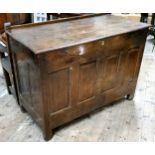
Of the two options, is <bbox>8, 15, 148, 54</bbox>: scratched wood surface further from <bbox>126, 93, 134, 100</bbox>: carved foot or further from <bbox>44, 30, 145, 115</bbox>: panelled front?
<bbox>126, 93, 134, 100</bbox>: carved foot

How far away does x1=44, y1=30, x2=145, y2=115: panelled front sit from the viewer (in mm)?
1536

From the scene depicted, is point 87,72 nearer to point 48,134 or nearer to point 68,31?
point 68,31

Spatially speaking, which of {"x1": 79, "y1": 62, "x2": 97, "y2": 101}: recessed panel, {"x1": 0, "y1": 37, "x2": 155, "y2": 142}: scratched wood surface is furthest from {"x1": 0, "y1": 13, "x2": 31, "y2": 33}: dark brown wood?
{"x1": 79, "y1": 62, "x2": 97, "y2": 101}: recessed panel

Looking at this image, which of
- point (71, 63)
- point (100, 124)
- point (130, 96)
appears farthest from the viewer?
point (130, 96)

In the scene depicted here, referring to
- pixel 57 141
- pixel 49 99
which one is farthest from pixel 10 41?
pixel 57 141

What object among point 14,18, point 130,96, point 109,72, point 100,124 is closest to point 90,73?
point 109,72

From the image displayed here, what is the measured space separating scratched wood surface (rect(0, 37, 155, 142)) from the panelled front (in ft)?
0.82

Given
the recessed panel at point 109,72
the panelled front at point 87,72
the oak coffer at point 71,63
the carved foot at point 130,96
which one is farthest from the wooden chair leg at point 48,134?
the carved foot at point 130,96

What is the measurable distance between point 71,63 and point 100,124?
79 centimetres

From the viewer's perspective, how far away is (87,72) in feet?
5.72

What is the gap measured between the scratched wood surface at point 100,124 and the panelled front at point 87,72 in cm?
25

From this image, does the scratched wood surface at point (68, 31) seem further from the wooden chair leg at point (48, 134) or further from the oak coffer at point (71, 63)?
the wooden chair leg at point (48, 134)
